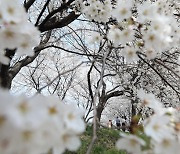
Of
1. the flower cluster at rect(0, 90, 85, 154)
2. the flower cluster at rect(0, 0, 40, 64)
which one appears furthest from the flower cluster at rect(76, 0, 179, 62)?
the flower cluster at rect(0, 90, 85, 154)

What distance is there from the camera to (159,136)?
1.14m

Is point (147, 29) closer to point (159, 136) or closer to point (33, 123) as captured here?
point (159, 136)

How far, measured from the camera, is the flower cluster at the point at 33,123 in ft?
2.46

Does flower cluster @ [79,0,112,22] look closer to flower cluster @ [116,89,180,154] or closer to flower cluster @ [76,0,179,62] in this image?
flower cluster @ [76,0,179,62]

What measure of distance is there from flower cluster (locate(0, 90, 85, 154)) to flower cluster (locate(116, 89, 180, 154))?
239mm

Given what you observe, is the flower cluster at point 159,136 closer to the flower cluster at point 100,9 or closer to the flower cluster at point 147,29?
the flower cluster at point 147,29

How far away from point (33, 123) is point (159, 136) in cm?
51

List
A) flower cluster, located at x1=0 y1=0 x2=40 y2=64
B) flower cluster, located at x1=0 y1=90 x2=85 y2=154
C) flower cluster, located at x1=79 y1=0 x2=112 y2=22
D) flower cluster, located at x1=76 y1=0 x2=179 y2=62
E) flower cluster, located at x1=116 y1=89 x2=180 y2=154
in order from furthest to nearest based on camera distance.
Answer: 1. flower cluster, located at x1=79 y1=0 x2=112 y2=22
2. flower cluster, located at x1=76 y1=0 x2=179 y2=62
3. flower cluster, located at x1=0 y1=0 x2=40 y2=64
4. flower cluster, located at x1=116 y1=89 x2=180 y2=154
5. flower cluster, located at x1=0 y1=90 x2=85 y2=154

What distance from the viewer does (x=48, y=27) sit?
5648 mm

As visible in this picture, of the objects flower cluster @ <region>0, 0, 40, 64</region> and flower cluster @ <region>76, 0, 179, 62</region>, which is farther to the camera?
flower cluster @ <region>76, 0, 179, 62</region>

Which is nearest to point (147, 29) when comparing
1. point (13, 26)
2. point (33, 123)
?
point (13, 26)

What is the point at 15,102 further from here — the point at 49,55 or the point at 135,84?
the point at 49,55

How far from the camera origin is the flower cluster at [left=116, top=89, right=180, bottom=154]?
1.14 meters

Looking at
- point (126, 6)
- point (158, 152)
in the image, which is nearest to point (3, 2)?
point (158, 152)
